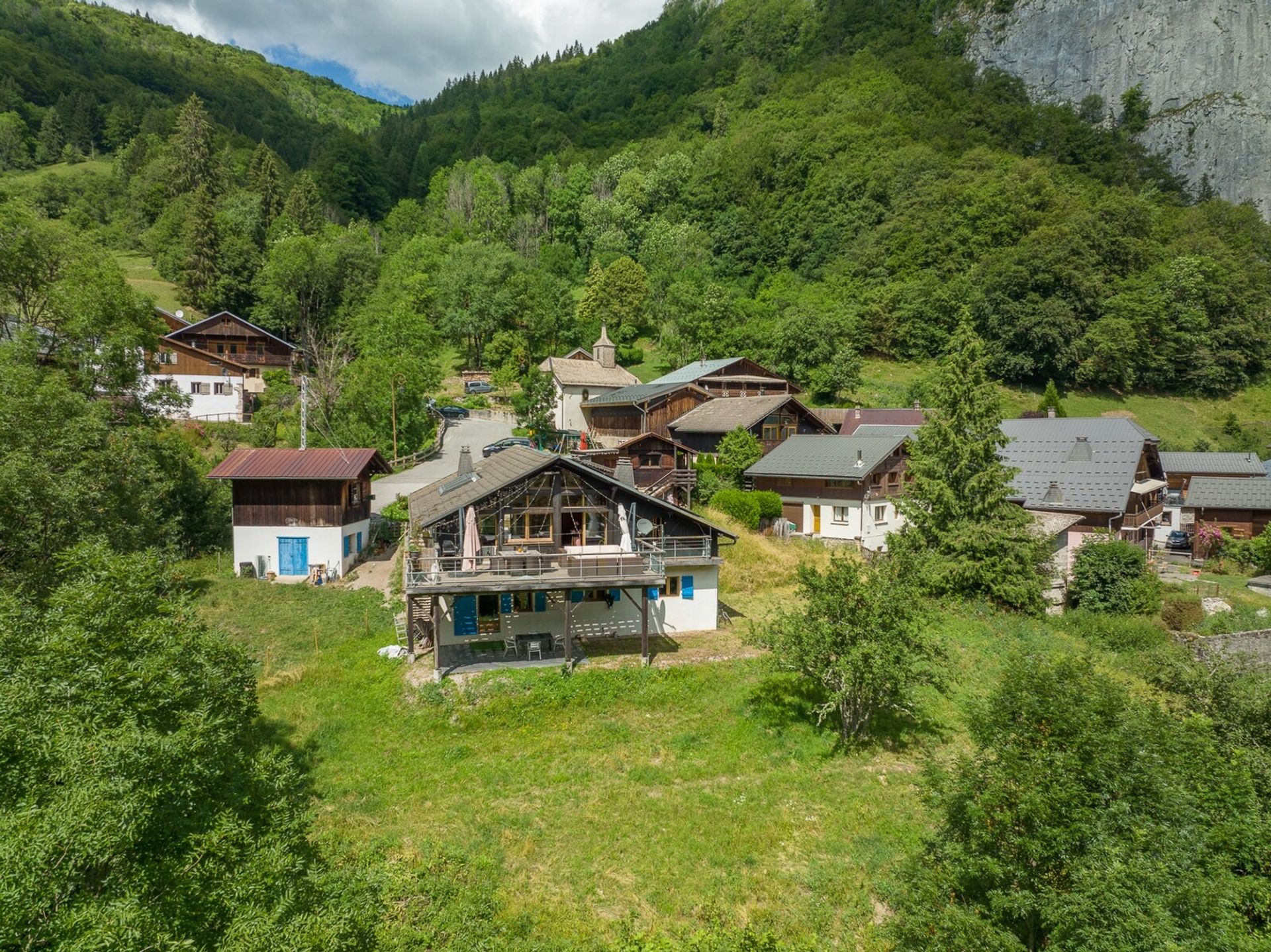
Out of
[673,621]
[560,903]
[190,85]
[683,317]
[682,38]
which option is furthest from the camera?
[682,38]

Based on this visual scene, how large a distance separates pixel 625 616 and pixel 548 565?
451 cm

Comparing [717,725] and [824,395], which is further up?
→ [824,395]

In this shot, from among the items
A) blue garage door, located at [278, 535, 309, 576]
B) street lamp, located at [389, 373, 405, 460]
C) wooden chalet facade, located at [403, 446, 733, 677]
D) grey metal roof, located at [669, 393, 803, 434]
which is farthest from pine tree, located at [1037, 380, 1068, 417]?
blue garage door, located at [278, 535, 309, 576]

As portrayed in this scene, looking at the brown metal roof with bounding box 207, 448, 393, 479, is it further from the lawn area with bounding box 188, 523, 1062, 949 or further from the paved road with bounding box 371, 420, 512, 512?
the lawn area with bounding box 188, 523, 1062, 949

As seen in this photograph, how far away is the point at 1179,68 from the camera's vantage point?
9488 cm

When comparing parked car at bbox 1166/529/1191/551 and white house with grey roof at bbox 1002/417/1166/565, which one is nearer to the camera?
white house with grey roof at bbox 1002/417/1166/565

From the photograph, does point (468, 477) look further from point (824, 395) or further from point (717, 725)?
point (824, 395)

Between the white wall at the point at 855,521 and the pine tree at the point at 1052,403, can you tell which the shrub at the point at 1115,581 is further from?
the pine tree at the point at 1052,403

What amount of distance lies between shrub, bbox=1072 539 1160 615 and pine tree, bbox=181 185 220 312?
80852 mm

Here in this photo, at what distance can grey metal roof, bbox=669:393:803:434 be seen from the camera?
41.2m

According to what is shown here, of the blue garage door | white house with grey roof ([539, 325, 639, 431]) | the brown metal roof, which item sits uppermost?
white house with grey roof ([539, 325, 639, 431])

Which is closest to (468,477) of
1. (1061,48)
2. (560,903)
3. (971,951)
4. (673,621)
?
(673,621)

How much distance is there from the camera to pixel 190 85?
13600 cm

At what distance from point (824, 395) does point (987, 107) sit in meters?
76.7
